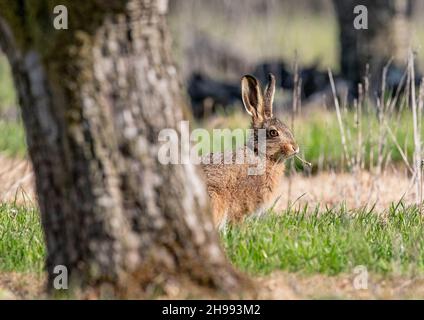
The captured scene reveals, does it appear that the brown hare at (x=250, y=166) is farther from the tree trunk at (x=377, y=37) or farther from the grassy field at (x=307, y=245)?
the tree trunk at (x=377, y=37)

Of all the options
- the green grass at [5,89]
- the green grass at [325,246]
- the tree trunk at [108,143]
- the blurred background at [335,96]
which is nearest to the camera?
the tree trunk at [108,143]

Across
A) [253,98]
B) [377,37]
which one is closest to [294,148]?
[253,98]

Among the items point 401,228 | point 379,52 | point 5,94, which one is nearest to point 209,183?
point 401,228

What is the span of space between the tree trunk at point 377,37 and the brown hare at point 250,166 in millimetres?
5435

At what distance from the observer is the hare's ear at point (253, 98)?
726 centimetres

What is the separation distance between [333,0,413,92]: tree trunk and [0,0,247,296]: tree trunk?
26.9ft

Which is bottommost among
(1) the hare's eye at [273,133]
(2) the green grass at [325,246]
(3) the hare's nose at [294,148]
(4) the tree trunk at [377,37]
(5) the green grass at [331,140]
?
(2) the green grass at [325,246]

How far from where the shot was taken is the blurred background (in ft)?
27.3

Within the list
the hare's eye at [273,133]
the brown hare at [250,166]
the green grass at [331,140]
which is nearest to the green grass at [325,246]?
the brown hare at [250,166]

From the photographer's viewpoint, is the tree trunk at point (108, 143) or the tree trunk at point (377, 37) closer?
the tree trunk at point (108, 143)

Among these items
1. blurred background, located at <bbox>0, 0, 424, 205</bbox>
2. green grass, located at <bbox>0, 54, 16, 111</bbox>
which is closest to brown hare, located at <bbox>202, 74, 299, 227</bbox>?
blurred background, located at <bbox>0, 0, 424, 205</bbox>

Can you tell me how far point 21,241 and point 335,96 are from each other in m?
3.27

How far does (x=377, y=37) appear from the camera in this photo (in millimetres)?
12820
